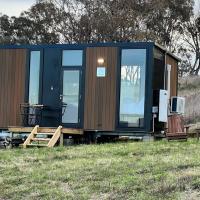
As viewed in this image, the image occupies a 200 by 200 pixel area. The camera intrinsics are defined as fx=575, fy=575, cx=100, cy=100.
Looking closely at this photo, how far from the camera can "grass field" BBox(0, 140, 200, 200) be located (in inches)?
303

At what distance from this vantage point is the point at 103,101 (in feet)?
53.5

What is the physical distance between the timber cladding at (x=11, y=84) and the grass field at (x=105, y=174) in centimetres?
539

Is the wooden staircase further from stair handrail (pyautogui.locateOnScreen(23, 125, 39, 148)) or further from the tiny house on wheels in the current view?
the tiny house on wheels

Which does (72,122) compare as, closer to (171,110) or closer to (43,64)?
(43,64)

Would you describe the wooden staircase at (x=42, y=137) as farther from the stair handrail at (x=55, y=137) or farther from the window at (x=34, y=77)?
the window at (x=34, y=77)

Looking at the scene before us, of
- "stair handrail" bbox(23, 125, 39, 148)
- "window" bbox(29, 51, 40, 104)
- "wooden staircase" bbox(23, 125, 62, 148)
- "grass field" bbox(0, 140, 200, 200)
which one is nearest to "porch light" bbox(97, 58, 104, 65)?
"window" bbox(29, 51, 40, 104)

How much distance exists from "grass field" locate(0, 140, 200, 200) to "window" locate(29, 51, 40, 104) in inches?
206

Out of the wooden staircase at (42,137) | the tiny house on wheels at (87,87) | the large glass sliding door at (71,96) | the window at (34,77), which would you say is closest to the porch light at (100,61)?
the tiny house on wheels at (87,87)

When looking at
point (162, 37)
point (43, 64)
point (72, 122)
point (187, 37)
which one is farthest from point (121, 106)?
point (187, 37)

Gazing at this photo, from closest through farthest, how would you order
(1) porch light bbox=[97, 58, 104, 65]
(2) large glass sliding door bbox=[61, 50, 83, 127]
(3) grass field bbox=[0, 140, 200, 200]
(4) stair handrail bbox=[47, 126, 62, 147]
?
(3) grass field bbox=[0, 140, 200, 200] → (4) stair handrail bbox=[47, 126, 62, 147] → (1) porch light bbox=[97, 58, 104, 65] → (2) large glass sliding door bbox=[61, 50, 83, 127]

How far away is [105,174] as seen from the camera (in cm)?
889

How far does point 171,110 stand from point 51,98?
3.73 m

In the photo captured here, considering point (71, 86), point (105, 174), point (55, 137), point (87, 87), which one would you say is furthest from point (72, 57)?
point (105, 174)

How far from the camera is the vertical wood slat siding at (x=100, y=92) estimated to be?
53.2 feet
